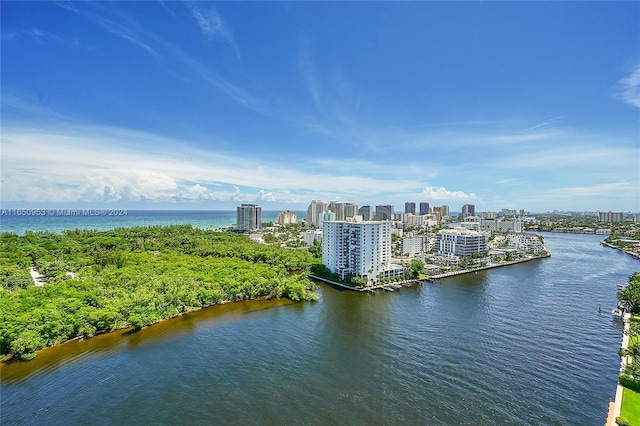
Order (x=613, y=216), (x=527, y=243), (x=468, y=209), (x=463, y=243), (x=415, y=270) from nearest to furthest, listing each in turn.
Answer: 1. (x=415, y=270)
2. (x=463, y=243)
3. (x=527, y=243)
4. (x=613, y=216)
5. (x=468, y=209)

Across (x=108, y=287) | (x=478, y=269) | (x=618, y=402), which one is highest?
(x=108, y=287)

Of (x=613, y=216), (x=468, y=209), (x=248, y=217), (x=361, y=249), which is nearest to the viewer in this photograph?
(x=361, y=249)

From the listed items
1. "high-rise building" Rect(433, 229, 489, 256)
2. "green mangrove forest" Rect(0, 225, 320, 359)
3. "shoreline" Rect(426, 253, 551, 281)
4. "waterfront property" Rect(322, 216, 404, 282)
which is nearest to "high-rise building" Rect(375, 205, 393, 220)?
"high-rise building" Rect(433, 229, 489, 256)

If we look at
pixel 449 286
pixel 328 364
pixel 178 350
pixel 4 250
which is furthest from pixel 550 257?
pixel 4 250

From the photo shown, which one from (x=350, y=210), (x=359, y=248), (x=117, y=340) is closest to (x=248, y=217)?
(x=350, y=210)

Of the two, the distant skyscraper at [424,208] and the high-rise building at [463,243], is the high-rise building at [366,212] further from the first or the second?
the distant skyscraper at [424,208]

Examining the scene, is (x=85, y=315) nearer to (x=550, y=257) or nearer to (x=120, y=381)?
(x=120, y=381)

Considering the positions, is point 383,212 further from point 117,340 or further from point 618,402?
point 618,402

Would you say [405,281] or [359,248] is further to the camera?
[405,281]
